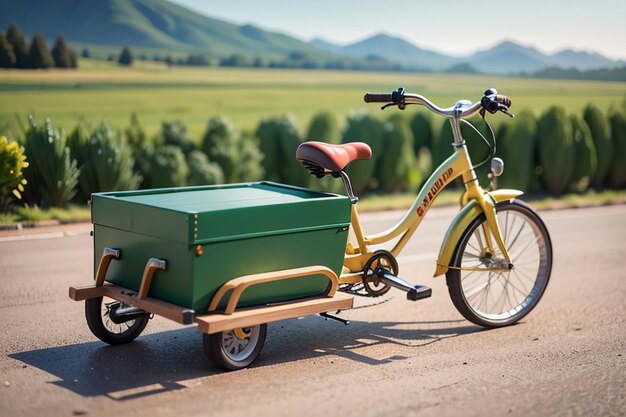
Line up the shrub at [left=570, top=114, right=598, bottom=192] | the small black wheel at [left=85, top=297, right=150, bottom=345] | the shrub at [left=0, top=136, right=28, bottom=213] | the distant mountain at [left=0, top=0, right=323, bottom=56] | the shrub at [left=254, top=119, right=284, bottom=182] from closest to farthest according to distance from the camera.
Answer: the small black wheel at [left=85, top=297, right=150, bottom=345] → the shrub at [left=0, top=136, right=28, bottom=213] → the shrub at [left=254, top=119, right=284, bottom=182] → the shrub at [left=570, top=114, right=598, bottom=192] → the distant mountain at [left=0, top=0, right=323, bottom=56]

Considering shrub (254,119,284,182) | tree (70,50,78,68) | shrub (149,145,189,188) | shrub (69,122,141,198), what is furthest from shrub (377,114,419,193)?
tree (70,50,78,68)

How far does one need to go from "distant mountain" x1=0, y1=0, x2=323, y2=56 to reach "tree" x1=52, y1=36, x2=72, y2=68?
0.60 meters

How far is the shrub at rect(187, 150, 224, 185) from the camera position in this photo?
12234 mm

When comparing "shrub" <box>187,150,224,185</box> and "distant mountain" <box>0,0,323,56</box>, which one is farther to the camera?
"distant mountain" <box>0,0,323,56</box>

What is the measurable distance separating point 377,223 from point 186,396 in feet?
22.0

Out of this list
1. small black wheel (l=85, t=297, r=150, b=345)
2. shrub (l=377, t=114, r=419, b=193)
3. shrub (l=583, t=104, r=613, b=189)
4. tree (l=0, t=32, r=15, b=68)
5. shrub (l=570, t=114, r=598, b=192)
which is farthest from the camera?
tree (l=0, t=32, r=15, b=68)

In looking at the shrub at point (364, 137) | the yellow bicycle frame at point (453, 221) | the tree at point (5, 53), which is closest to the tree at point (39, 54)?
the tree at point (5, 53)

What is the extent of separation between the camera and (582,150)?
47.3 feet

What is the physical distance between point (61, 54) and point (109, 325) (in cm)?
1546

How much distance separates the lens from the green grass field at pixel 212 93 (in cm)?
1889

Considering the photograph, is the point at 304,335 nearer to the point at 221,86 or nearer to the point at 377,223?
the point at 377,223

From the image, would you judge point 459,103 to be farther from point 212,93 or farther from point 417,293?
point 212,93

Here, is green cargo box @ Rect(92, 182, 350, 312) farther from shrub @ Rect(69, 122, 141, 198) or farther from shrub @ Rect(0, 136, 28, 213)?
shrub @ Rect(69, 122, 141, 198)

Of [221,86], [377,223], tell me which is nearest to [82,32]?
[377,223]
